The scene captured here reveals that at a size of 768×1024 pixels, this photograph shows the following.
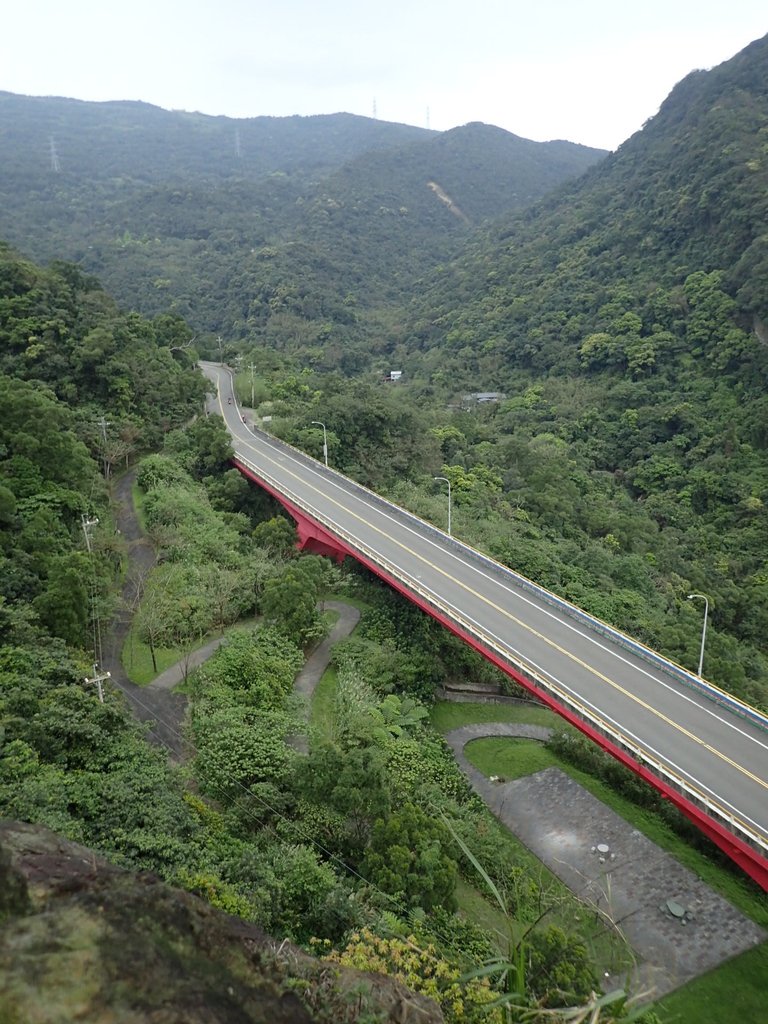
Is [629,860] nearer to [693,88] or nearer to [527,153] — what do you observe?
[693,88]

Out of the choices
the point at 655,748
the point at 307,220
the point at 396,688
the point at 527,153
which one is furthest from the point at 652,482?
the point at 527,153

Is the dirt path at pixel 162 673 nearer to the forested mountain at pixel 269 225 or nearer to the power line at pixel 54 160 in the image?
the forested mountain at pixel 269 225

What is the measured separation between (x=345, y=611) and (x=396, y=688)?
6.41 m

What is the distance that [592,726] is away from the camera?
19.2 metres

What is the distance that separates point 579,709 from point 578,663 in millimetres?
3595

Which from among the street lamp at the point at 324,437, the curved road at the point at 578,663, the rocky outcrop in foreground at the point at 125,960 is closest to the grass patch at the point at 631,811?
the curved road at the point at 578,663

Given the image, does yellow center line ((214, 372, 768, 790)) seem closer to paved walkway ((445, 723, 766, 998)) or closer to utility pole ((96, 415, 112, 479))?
paved walkway ((445, 723, 766, 998))

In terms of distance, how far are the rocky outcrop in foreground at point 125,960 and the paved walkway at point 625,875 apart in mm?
11905

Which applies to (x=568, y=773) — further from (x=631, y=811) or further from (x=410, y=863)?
(x=410, y=863)

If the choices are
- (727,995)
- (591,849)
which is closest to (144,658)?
(591,849)

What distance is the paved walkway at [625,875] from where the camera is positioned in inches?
656

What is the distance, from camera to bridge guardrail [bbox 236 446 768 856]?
15695mm

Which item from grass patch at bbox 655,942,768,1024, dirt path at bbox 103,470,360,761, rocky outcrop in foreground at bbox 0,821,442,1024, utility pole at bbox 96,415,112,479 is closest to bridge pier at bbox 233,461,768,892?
grass patch at bbox 655,942,768,1024

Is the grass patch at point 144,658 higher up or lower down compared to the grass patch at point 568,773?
higher up
